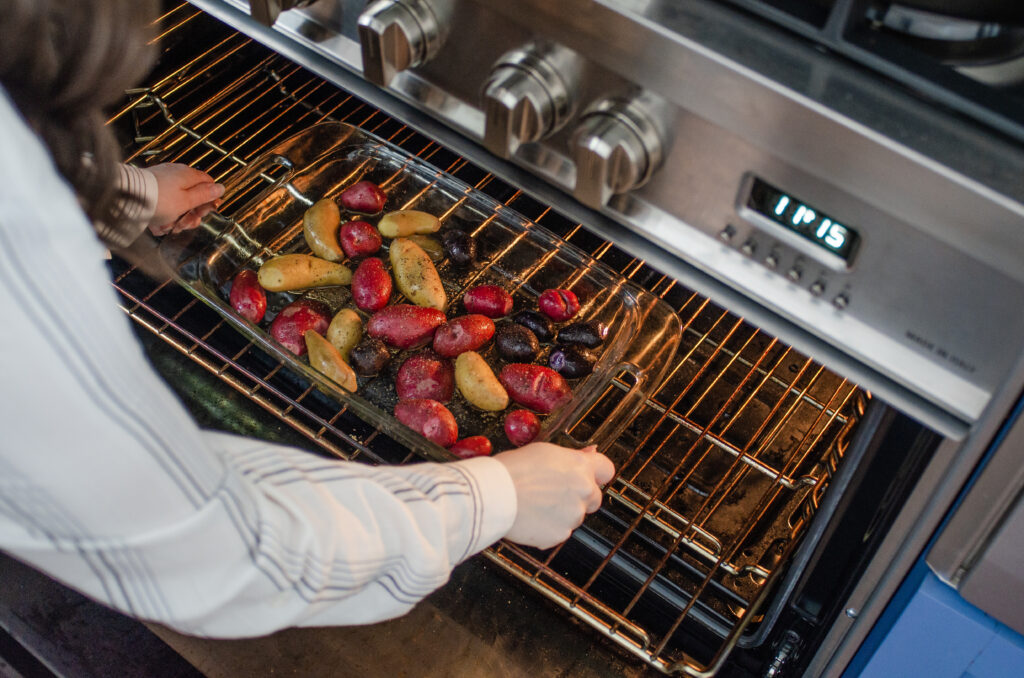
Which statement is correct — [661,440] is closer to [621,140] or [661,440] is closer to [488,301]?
[488,301]

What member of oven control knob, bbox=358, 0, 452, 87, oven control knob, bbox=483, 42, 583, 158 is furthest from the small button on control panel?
oven control knob, bbox=358, 0, 452, 87

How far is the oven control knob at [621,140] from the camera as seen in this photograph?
583 mm

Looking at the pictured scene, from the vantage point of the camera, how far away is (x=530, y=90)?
60 centimetres

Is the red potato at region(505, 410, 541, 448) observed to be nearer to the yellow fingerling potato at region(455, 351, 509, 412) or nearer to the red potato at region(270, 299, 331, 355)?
the yellow fingerling potato at region(455, 351, 509, 412)

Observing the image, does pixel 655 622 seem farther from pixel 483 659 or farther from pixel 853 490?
pixel 853 490

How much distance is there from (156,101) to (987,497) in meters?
1.07

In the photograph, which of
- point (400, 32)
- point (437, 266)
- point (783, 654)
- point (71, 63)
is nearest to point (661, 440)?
point (783, 654)

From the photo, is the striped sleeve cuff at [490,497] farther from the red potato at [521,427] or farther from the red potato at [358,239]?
the red potato at [358,239]

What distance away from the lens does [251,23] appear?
32.0 inches

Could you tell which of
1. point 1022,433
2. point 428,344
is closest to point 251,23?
point 428,344

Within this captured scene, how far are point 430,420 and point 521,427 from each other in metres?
0.10

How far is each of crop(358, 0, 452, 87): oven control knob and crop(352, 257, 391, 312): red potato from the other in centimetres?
47

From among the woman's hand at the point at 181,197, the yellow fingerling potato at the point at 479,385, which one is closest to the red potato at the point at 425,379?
the yellow fingerling potato at the point at 479,385

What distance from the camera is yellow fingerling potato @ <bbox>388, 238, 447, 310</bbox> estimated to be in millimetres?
1117
